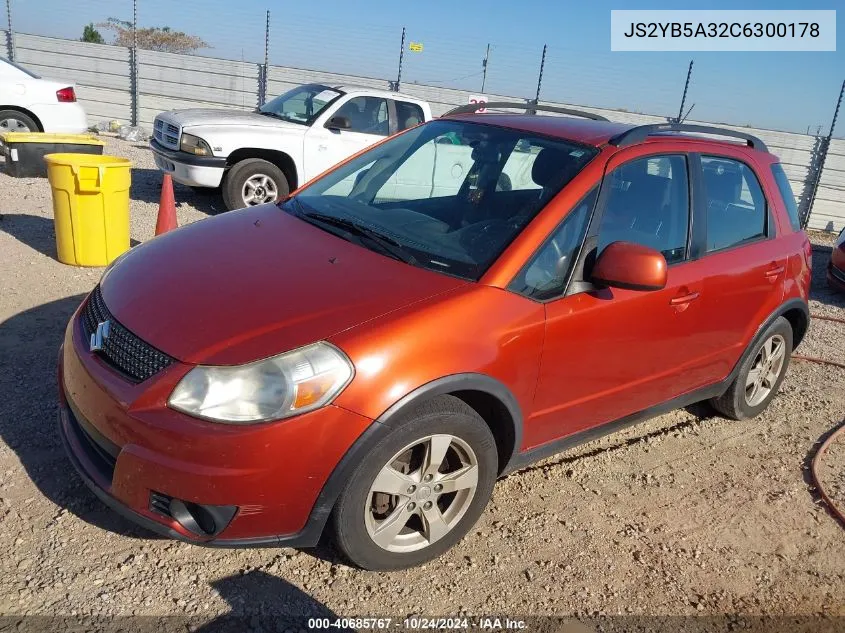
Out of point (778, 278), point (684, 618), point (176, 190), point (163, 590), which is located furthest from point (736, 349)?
point (176, 190)

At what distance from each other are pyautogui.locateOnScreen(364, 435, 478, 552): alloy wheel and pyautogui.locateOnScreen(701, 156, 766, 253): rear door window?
73.1 inches

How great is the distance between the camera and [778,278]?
4.14 metres

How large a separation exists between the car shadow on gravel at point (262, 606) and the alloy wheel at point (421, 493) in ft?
1.14

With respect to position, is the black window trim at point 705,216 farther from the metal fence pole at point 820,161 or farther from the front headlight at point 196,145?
the metal fence pole at point 820,161

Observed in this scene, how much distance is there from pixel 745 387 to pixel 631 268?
2.05 metres

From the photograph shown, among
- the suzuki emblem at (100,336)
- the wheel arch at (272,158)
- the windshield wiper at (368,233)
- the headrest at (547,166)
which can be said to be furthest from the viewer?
the wheel arch at (272,158)

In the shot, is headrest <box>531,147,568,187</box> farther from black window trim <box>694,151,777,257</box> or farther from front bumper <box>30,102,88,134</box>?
front bumper <box>30,102,88,134</box>

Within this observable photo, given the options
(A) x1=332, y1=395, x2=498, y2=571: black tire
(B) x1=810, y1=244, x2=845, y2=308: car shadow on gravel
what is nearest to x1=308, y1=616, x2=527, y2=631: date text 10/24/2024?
(A) x1=332, y1=395, x2=498, y2=571: black tire

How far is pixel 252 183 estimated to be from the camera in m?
8.55

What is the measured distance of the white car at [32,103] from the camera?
9930 millimetres

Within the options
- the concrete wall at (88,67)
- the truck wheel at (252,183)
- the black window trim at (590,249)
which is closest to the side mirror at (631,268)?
the black window trim at (590,249)

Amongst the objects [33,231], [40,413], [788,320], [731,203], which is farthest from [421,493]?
[33,231]

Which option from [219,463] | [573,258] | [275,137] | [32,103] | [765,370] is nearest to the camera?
[219,463]

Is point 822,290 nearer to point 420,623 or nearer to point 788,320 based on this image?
point 788,320
